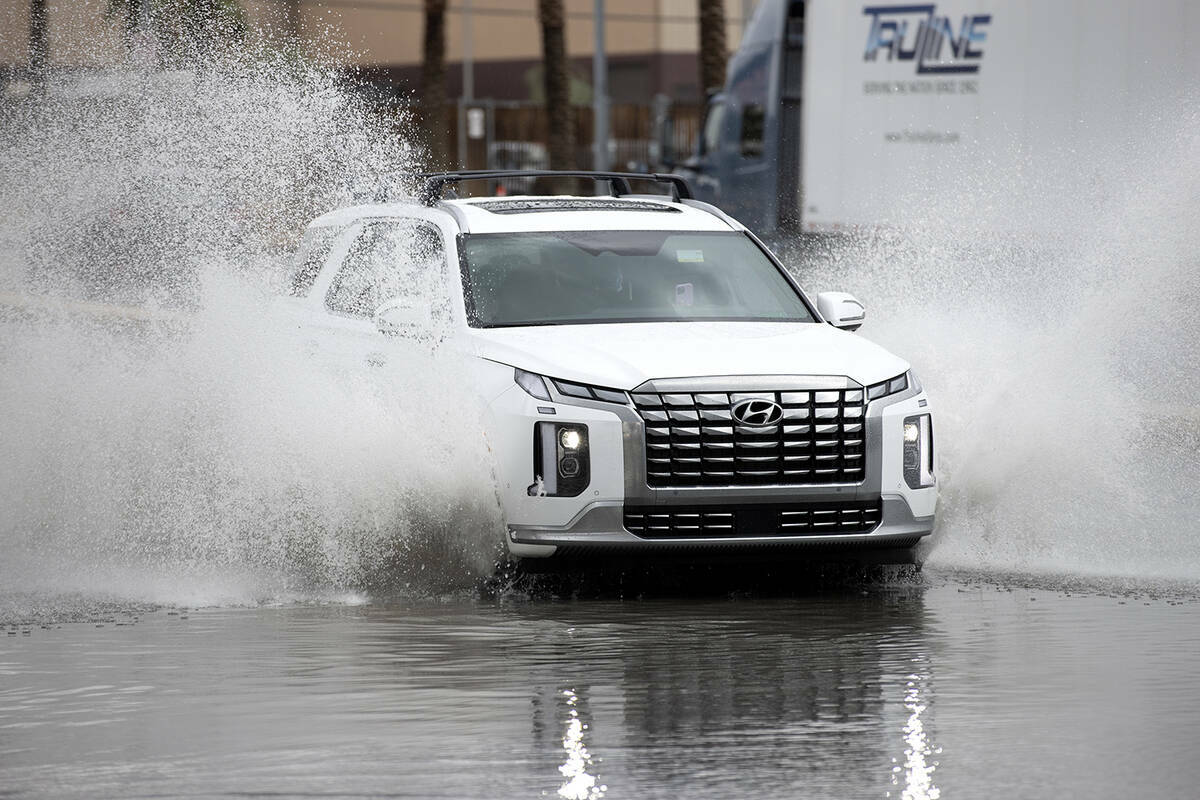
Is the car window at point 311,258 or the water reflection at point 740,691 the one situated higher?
the car window at point 311,258

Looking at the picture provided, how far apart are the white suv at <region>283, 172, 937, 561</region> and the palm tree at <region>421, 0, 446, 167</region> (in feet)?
111

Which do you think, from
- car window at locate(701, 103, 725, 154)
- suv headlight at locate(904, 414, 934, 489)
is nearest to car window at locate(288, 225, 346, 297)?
suv headlight at locate(904, 414, 934, 489)

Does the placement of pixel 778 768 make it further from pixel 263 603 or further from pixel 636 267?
pixel 636 267

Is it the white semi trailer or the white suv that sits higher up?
the white semi trailer

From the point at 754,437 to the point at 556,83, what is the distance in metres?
36.5

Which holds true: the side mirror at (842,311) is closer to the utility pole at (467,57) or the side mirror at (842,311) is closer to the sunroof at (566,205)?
the sunroof at (566,205)

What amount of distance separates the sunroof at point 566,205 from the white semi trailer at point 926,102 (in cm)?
746

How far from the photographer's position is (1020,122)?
23.0m

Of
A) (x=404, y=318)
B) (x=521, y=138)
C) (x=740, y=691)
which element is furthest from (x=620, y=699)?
(x=521, y=138)

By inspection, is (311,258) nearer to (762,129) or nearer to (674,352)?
(674,352)

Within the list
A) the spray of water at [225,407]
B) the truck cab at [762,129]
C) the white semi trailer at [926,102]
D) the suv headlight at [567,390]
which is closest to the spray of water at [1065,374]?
the suv headlight at [567,390]

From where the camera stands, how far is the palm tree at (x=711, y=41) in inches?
1789

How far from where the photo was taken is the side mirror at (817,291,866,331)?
1035cm

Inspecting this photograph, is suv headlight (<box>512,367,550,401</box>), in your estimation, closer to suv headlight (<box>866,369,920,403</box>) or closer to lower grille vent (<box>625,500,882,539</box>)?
lower grille vent (<box>625,500,882,539</box>)
